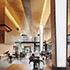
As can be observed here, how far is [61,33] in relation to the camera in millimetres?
5020

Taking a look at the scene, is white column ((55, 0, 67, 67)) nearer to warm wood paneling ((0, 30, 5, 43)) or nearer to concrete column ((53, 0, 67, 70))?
concrete column ((53, 0, 67, 70))

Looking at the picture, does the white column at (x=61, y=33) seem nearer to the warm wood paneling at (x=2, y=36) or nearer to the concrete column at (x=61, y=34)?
the concrete column at (x=61, y=34)

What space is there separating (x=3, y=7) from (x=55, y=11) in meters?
2.86

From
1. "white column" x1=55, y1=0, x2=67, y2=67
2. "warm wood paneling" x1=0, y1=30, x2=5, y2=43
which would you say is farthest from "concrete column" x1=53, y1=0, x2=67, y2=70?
"warm wood paneling" x1=0, y1=30, x2=5, y2=43

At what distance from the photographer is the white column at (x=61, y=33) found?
16.4 feet

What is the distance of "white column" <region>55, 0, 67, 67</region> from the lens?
501 cm

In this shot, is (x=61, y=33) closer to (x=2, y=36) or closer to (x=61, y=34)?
(x=61, y=34)

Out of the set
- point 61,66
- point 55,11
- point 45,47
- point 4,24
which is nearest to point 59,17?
point 55,11

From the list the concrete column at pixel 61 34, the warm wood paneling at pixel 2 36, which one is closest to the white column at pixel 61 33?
the concrete column at pixel 61 34

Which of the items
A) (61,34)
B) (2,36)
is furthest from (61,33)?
(2,36)

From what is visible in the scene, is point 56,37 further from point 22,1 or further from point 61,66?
point 22,1

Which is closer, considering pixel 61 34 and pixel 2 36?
pixel 61 34

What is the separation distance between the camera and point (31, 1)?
27.6ft

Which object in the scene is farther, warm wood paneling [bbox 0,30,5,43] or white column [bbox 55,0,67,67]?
warm wood paneling [bbox 0,30,5,43]
